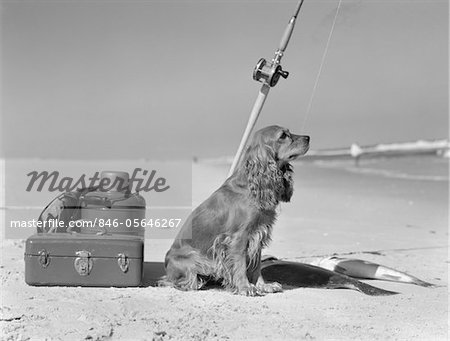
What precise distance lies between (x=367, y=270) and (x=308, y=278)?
34.7 inches

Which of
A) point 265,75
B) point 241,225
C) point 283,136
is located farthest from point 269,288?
point 265,75

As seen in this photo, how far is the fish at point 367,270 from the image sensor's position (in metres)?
6.08

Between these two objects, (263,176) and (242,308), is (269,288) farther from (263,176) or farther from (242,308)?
(263,176)

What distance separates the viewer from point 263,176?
17.5ft

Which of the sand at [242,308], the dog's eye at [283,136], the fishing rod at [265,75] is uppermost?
the fishing rod at [265,75]

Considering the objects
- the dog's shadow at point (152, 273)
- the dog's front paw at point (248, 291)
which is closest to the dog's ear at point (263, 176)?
the dog's front paw at point (248, 291)

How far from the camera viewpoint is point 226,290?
5.45 meters

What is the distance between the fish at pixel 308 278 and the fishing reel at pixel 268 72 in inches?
67.4

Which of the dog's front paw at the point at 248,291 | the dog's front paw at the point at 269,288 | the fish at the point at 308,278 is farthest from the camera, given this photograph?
the fish at the point at 308,278

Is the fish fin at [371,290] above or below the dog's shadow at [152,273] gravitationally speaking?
below

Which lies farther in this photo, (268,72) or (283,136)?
(268,72)

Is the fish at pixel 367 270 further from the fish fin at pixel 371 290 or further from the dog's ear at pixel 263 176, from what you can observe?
the dog's ear at pixel 263 176

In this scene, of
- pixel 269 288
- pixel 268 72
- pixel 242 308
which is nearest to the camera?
pixel 242 308

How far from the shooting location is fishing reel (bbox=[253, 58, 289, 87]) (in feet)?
18.6
